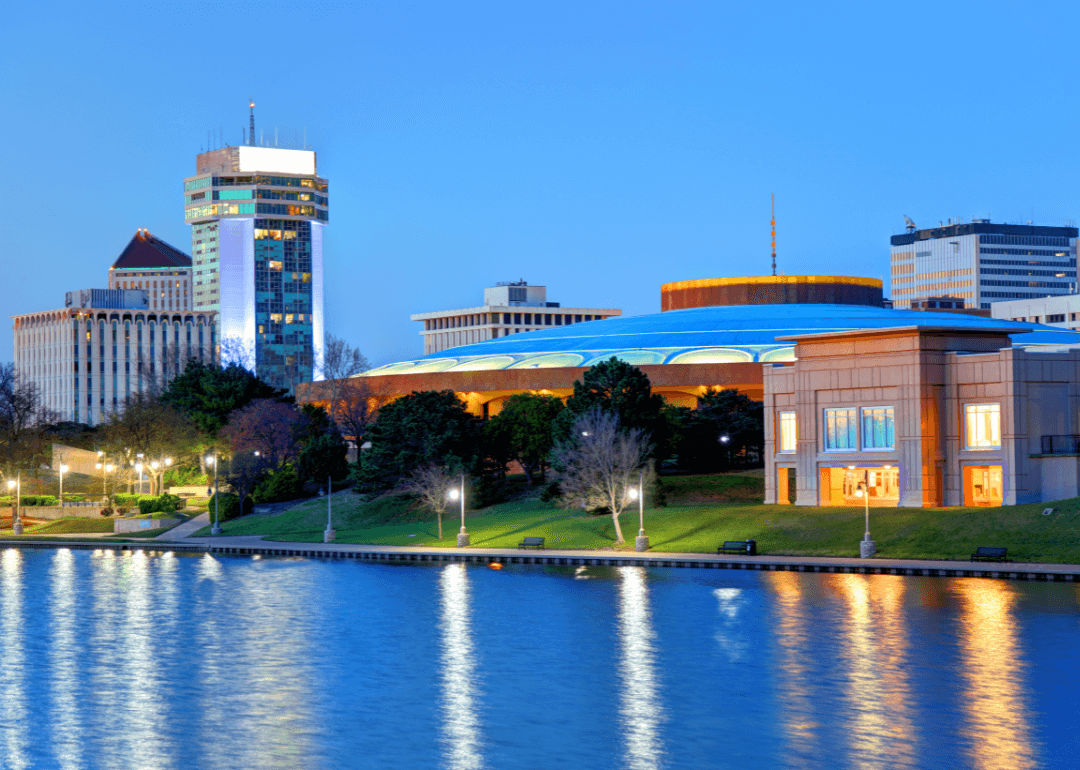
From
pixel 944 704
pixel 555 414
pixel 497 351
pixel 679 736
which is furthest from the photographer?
pixel 497 351

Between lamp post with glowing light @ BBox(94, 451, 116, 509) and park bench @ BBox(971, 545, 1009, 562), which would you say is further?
lamp post with glowing light @ BBox(94, 451, 116, 509)

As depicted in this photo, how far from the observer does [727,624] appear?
5247 centimetres

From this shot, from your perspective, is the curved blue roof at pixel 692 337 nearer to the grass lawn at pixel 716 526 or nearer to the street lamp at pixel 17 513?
the grass lawn at pixel 716 526

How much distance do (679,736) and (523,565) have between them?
39543 millimetres

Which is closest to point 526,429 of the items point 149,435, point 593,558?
point 593,558

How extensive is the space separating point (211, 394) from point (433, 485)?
144 ft

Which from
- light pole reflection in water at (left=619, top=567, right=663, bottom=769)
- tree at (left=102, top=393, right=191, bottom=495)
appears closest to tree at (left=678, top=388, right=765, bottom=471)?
light pole reflection in water at (left=619, top=567, right=663, bottom=769)

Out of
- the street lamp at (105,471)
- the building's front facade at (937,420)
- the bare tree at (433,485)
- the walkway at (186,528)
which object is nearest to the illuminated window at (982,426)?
the building's front facade at (937,420)

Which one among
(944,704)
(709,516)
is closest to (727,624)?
(944,704)

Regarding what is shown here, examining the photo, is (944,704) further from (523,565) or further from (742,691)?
(523,565)

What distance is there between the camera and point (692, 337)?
117500 mm

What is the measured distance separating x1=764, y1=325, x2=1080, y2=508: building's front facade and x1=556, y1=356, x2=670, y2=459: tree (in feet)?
38.5

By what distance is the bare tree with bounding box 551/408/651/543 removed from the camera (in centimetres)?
8357

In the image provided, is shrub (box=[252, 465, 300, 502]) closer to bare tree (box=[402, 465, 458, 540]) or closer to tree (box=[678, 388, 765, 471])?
bare tree (box=[402, 465, 458, 540])
